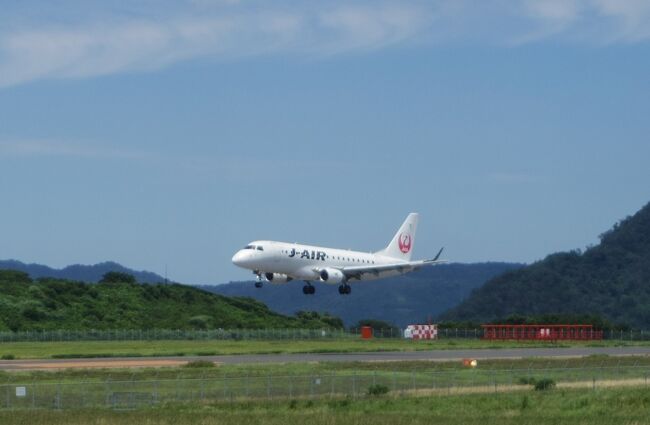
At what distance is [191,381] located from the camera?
62469 mm

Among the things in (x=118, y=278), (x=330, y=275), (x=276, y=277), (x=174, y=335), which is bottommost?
(x=174, y=335)

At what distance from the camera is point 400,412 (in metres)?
53.3

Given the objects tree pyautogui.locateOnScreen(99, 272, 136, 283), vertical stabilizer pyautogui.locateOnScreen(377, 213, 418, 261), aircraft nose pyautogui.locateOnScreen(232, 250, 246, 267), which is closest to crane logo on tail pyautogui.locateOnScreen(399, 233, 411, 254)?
vertical stabilizer pyautogui.locateOnScreen(377, 213, 418, 261)

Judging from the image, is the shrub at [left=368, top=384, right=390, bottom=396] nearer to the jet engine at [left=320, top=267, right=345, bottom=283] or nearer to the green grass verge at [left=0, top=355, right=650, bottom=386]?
the green grass verge at [left=0, top=355, right=650, bottom=386]

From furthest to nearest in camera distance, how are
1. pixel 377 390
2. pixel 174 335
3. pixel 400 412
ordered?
pixel 174 335, pixel 377 390, pixel 400 412

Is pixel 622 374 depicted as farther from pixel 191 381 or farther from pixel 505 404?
pixel 191 381

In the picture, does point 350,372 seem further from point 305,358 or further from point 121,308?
point 121,308

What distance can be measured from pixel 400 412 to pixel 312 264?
5669 centimetres

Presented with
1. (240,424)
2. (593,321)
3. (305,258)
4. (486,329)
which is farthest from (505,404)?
(593,321)

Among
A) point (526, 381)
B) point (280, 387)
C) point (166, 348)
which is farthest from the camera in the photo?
point (166, 348)

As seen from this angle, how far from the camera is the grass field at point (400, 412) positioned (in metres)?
48.9

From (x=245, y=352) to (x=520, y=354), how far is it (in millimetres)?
20913

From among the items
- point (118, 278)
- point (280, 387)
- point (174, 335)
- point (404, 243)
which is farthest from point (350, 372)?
point (118, 278)

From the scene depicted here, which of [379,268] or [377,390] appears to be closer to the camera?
[377,390]
